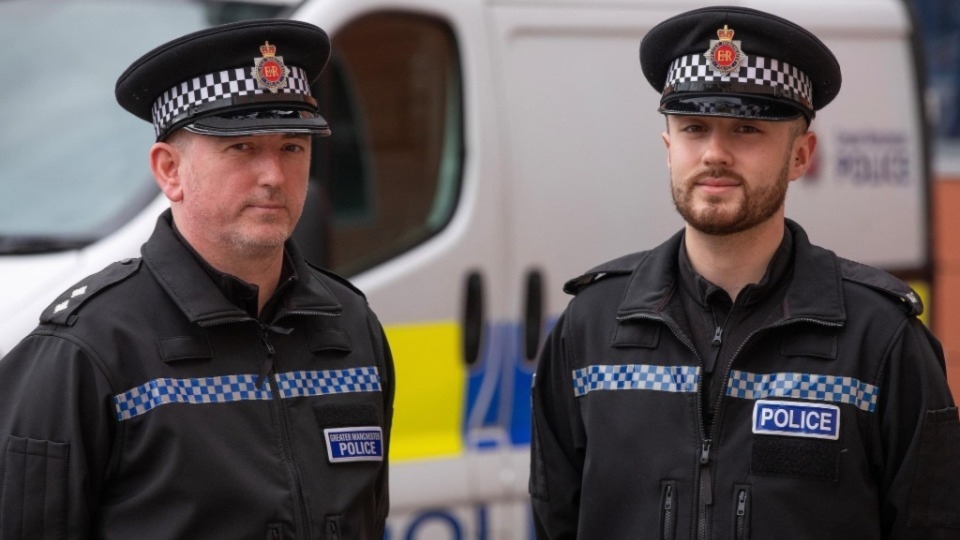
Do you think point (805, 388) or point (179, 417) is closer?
point (179, 417)

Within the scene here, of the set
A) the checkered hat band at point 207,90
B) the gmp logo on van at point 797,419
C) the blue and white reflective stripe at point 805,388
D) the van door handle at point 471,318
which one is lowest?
the gmp logo on van at point 797,419

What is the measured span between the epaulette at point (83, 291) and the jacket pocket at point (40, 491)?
0.78ft

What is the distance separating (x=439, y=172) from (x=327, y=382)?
2.02m

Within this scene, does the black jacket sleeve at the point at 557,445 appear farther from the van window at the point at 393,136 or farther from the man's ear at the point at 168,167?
the van window at the point at 393,136

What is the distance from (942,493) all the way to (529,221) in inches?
85.6

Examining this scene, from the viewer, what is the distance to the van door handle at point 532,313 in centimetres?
490

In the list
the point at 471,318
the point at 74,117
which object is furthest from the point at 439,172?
the point at 74,117

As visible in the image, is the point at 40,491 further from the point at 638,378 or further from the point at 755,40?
the point at 755,40

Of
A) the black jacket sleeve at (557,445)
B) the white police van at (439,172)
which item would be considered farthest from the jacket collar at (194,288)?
the white police van at (439,172)

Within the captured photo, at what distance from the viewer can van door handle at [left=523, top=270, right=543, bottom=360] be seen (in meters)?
4.90

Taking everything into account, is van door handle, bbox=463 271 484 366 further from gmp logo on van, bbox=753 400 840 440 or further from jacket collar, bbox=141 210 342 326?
gmp logo on van, bbox=753 400 840 440

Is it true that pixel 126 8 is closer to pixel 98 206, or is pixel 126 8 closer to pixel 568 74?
pixel 98 206

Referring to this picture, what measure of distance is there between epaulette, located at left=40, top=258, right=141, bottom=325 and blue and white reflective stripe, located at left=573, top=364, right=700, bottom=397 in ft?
2.84

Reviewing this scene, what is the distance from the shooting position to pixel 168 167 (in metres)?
2.98
